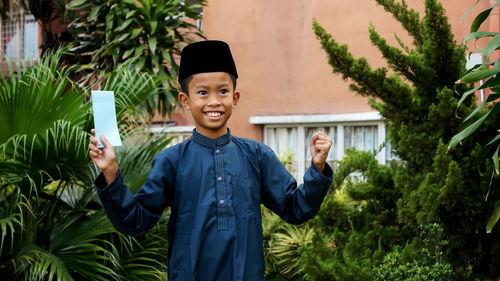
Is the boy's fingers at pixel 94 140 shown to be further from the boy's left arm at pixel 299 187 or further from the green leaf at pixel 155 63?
the green leaf at pixel 155 63

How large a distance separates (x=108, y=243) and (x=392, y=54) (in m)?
2.33

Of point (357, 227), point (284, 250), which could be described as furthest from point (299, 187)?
point (284, 250)

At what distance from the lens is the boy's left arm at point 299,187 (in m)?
2.30

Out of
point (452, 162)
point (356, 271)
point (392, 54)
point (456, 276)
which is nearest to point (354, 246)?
point (356, 271)

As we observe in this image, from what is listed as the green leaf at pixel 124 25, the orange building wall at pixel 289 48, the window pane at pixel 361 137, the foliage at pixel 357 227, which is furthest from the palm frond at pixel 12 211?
the window pane at pixel 361 137

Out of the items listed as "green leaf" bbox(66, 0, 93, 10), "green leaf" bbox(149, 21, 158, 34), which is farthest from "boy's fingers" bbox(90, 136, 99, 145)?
"green leaf" bbox(66, 0, 93, 10)

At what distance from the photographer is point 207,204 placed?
2318mm

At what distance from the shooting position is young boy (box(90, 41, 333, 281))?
Answer: 228cm

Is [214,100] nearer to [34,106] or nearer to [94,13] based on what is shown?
[34,106]

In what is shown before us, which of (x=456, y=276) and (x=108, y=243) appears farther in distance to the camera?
(x=108, y=243)

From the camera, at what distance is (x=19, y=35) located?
1225 cm

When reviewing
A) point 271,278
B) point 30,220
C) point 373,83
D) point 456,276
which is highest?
point 373,83

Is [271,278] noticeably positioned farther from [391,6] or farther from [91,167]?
[391,6]

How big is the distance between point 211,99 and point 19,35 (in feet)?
36.1
